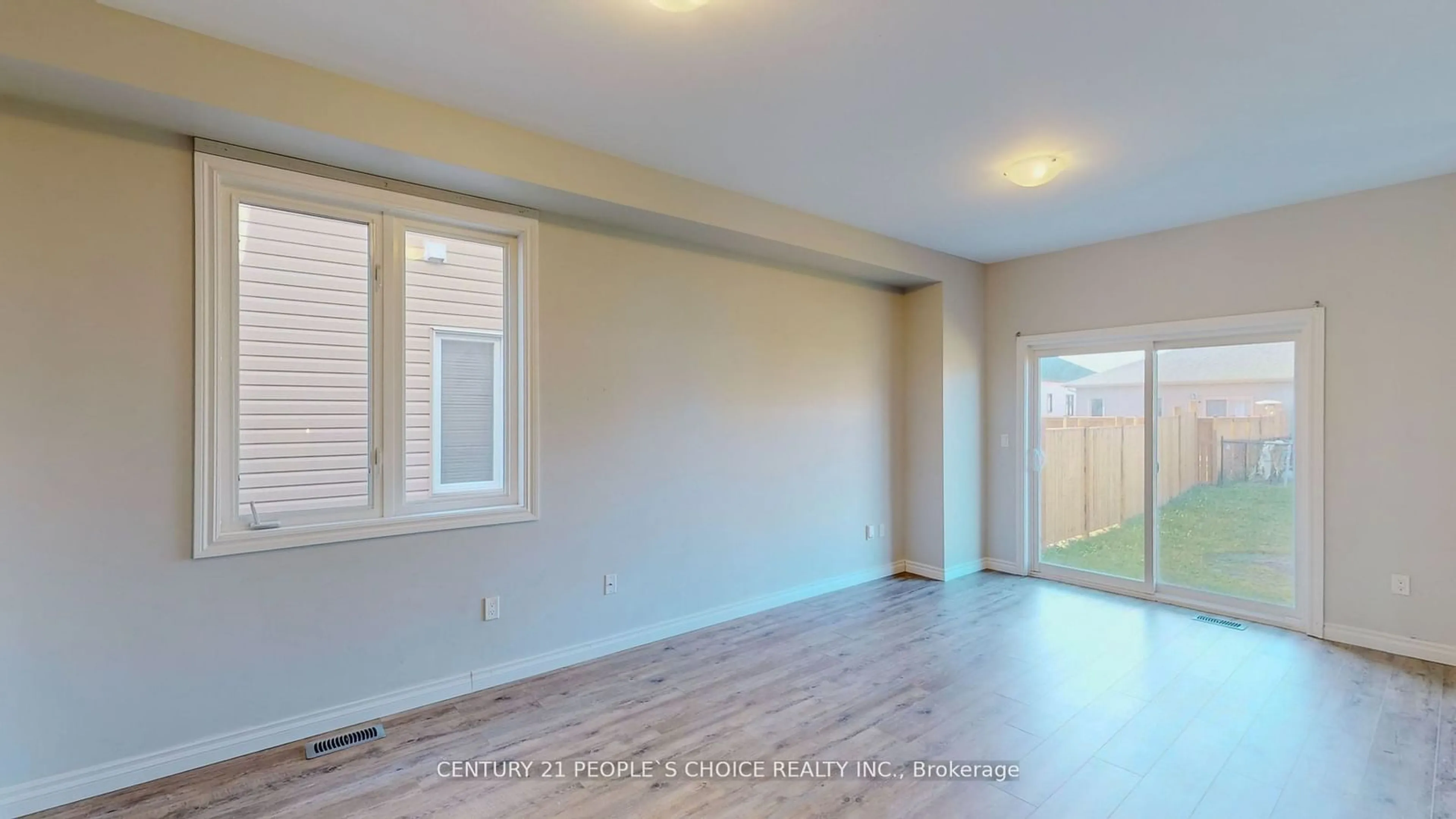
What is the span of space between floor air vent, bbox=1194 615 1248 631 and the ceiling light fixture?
464 centimetres

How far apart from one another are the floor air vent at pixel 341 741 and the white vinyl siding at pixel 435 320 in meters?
1.00

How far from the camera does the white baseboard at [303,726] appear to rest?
212cm

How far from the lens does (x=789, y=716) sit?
2.75 metres

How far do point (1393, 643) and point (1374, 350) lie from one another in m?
1.68

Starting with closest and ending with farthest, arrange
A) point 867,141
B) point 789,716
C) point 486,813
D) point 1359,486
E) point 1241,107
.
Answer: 1. point 486,813
2. point 1241,107
3. point 789,716
4. point 867,141
5. point 1359,486

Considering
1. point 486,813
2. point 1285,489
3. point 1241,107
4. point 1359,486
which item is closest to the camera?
point 486,813

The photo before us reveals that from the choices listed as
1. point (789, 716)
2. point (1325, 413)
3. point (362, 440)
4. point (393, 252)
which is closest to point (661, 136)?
point (393, 252)

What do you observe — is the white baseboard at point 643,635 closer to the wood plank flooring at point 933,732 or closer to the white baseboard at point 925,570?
the wood plank flooring at point 933,732

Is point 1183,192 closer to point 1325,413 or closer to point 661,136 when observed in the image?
point 1325,413

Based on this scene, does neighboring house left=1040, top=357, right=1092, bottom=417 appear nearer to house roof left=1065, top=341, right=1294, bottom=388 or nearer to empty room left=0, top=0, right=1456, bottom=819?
house roof left=1065, top=341, right=1294, bottom=388

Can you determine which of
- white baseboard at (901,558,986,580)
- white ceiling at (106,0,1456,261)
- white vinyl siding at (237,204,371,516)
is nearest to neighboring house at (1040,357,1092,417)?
white baseboard at (901,558,986,580)

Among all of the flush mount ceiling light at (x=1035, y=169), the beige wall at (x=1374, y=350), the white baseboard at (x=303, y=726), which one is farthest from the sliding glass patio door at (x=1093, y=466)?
the white baseboard at (x=303, y=726)

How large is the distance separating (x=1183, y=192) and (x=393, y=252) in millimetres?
4372

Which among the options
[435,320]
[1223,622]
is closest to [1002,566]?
[1223,622]
